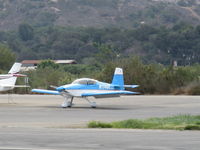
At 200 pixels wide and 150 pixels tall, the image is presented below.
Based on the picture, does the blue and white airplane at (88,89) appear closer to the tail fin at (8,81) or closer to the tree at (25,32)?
the tail fin at (8,81)

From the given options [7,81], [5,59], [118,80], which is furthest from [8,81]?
[5,59]

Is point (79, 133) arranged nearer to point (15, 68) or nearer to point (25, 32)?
point (15, 68)

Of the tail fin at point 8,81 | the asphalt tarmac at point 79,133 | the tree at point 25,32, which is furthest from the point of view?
the tree at point 25,32

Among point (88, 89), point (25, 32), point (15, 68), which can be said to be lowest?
point (88, 89)

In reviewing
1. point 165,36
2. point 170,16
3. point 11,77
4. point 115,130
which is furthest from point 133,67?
point 170,16

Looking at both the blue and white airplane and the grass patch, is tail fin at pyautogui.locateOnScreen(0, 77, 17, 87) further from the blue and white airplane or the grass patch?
the grass patch

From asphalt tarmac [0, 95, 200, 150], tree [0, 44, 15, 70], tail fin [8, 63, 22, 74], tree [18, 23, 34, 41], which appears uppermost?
tree [18, 23, 34, 41]

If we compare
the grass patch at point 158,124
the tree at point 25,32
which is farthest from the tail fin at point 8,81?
the tree at point 25,32

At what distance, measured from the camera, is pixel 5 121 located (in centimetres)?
2777

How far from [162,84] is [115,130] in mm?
32166

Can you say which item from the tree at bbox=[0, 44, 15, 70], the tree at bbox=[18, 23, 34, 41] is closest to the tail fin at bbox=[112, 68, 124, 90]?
the tree at bbox=[0, 44, 15, 70]

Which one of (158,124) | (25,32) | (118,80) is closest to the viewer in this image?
(158,124)

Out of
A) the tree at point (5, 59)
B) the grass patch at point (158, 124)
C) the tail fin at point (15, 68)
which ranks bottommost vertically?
the grass patch at point (158, 124)

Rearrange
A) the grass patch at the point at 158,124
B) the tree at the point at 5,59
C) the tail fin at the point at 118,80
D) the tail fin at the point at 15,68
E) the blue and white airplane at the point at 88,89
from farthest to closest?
the tree at the point at 5,59
the tail fin at the point at 15,68
the tail fin at the point at 118,80
the blue and white airplane at the point at 88,89
the grass patch at the point at 158,124
